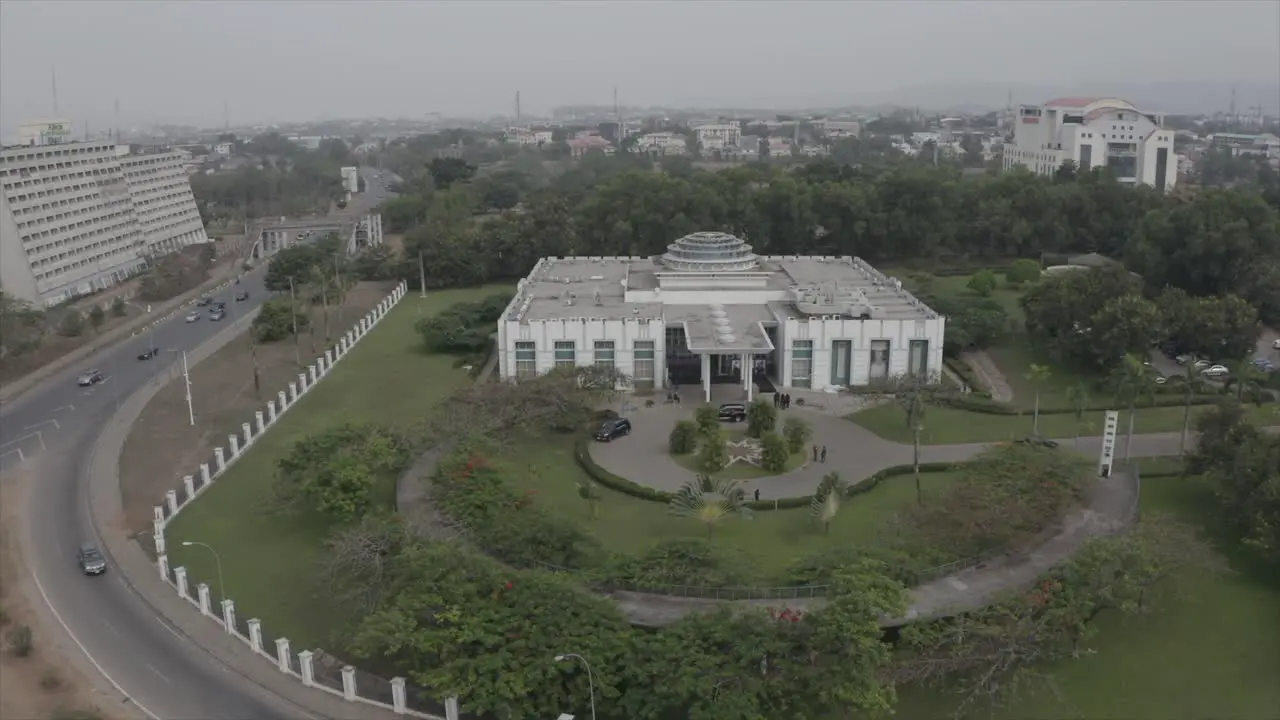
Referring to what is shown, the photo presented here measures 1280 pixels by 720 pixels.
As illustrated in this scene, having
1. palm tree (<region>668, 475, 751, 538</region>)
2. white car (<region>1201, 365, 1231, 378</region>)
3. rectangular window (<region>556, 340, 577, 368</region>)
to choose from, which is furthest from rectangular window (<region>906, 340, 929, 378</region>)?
palm tree (<region>668, 475, 751, 538</region>)

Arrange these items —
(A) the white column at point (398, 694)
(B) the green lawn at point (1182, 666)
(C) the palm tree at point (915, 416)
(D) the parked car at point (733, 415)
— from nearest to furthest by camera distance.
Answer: (B) the green lawn at point (1182, 666), (A) the white column at point (398, 694), (C) the palm tree at point (915, 416), (D) the parked car at point (733, 415)

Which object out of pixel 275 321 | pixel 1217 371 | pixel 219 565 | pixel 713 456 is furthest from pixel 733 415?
pixel 275 321

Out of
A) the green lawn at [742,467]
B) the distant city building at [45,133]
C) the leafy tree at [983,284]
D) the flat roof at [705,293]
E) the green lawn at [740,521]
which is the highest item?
the distant city building at [45,133]

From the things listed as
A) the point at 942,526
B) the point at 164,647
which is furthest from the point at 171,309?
the point at 942,526

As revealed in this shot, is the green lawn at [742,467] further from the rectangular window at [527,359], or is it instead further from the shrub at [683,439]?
the rectangular window at [527,359]

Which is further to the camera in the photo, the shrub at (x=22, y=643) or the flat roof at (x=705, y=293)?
the flat roof at (x=705, y=293)

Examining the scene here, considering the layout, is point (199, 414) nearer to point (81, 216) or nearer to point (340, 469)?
point (340, 469)

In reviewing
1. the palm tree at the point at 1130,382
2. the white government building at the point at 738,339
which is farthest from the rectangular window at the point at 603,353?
the palm tree at the point at 1130,382
